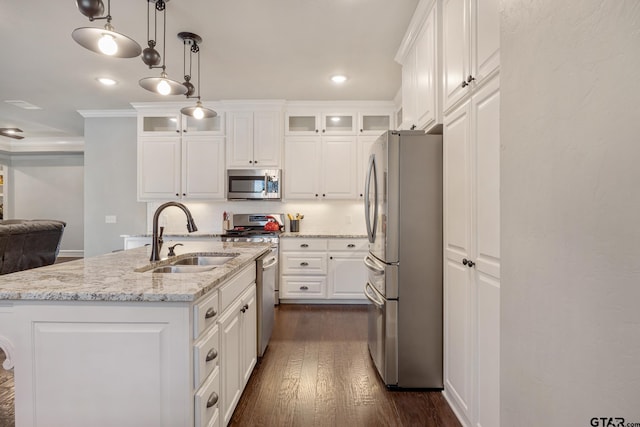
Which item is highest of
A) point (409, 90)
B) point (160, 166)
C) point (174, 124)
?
point (174, 124)

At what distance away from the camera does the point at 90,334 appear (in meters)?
1.18

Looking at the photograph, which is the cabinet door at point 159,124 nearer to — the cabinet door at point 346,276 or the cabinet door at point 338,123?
the cabinet door at point 338,123

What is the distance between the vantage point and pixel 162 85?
2117 mm

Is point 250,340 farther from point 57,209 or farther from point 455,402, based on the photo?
point 57,209

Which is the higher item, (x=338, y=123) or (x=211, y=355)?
(x=338, y=123)

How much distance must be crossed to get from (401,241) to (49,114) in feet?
18.6

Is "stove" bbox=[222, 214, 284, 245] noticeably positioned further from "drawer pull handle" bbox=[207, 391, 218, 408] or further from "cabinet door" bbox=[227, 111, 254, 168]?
"drawer pull handle" bbox=[207, 391, 218, 408]

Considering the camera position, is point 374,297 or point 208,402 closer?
point 208,402

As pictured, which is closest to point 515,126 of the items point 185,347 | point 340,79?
point 185,347

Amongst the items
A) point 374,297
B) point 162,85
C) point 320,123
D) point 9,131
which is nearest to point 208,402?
point 374,297

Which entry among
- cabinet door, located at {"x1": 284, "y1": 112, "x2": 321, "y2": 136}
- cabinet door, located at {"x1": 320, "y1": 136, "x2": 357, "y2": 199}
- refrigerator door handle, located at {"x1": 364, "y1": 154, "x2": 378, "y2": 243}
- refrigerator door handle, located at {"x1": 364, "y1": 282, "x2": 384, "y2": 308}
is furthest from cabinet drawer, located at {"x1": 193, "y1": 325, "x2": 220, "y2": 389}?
cabinet door, located at {"x1": 284, "y1": 112, "x2": 321, "y2": 136}

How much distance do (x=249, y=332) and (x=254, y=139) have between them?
2.84 m

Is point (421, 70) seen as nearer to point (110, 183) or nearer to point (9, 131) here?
point (110, 183)

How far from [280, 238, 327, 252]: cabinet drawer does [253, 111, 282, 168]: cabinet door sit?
104 centimetres
